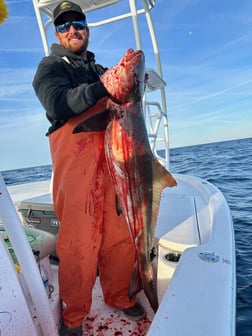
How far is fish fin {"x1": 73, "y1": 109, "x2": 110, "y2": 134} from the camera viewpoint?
184cm

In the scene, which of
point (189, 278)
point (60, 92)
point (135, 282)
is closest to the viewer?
point (189, 278)

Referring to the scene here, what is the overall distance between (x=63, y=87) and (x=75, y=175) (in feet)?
1.97

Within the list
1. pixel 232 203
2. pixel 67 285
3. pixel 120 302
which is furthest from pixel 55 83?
pixel 232 203

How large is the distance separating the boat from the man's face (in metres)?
1.26

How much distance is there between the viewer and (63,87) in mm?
1861

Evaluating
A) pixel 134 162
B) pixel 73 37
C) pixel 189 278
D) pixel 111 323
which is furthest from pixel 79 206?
pixel 73 37

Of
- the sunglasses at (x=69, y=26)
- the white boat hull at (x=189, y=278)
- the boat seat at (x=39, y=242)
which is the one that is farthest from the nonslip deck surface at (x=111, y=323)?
the sunglasses at (x=69, y=26)

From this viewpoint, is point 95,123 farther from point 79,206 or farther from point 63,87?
point 79,206

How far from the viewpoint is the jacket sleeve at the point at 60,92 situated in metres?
1.75

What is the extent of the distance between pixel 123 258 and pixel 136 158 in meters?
0.89

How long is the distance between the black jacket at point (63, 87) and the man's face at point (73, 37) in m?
0.05

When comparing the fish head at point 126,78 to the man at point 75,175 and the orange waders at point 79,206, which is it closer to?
the man at point 75,175

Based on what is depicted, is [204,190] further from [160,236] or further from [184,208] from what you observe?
[160,236]

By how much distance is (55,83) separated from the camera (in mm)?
1861
